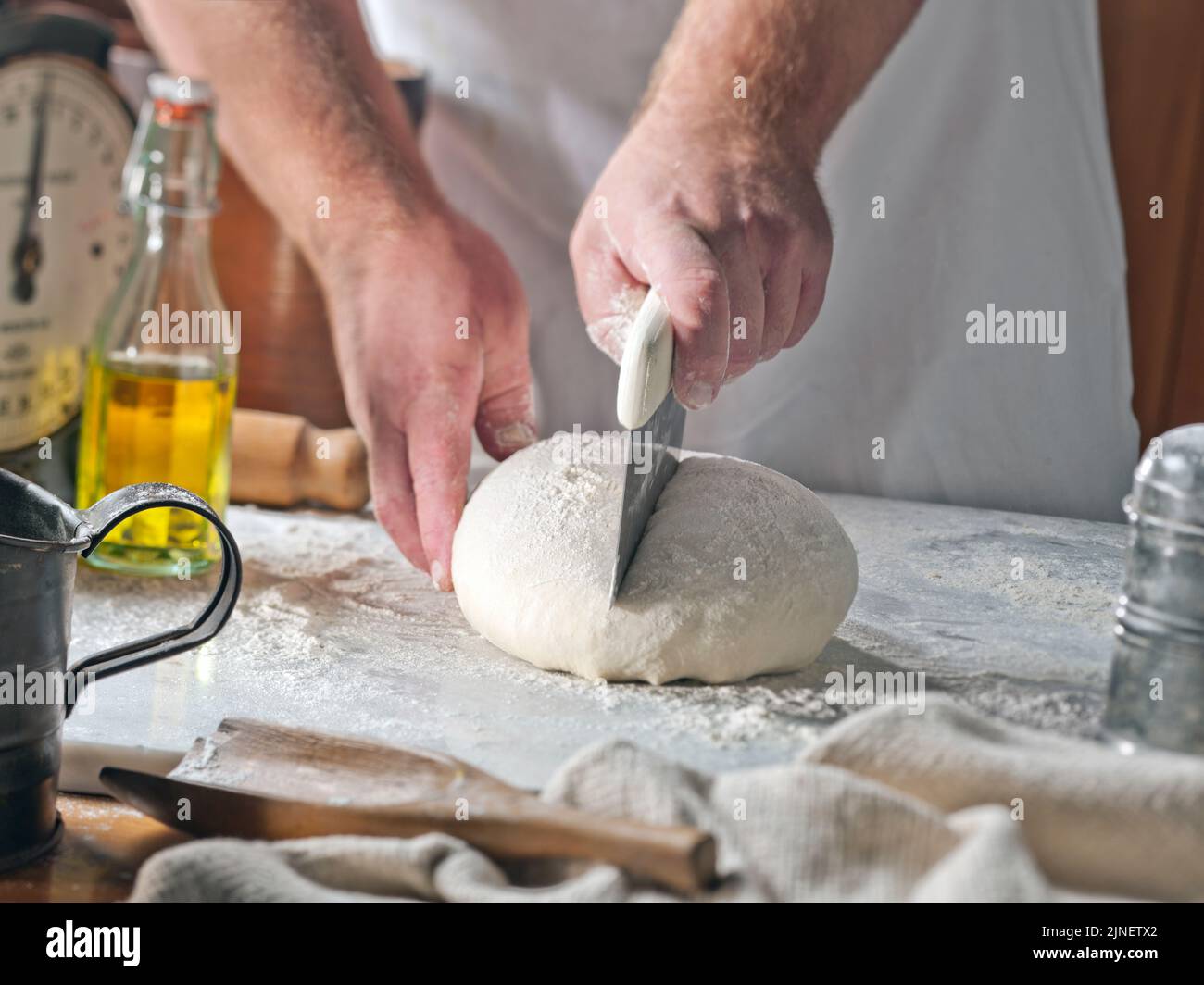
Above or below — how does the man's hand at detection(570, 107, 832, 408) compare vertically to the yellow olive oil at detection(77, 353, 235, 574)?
above

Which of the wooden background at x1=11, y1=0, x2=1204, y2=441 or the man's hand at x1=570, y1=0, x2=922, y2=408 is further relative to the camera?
the wooden background at x1=11, y1=0, x2=1204, y2=441

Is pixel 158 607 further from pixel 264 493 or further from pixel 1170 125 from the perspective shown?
pixel 1170 125

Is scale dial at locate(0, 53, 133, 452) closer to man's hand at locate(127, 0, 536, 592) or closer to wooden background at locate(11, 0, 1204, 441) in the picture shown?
man's hand at locate(127, 0, 536, 592)

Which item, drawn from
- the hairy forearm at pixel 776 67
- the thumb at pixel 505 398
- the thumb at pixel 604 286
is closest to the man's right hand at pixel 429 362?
the thumb at pixel 505 398

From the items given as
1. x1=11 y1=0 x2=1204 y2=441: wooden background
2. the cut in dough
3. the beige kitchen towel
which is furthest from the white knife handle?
x1=11 y1=0 x2=1204 y2=441: wooden background

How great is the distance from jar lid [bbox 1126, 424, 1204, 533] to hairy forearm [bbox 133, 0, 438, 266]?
2.76 ft

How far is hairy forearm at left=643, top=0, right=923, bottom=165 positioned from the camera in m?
1.20

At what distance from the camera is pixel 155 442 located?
1.19m

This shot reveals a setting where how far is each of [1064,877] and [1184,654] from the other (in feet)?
0.43

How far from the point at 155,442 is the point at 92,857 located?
545mm

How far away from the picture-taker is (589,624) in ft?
3.04

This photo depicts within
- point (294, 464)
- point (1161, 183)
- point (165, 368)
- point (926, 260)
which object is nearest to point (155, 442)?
point (165, 368)

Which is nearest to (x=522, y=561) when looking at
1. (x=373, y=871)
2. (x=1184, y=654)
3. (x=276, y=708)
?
(x=276, y=708)
